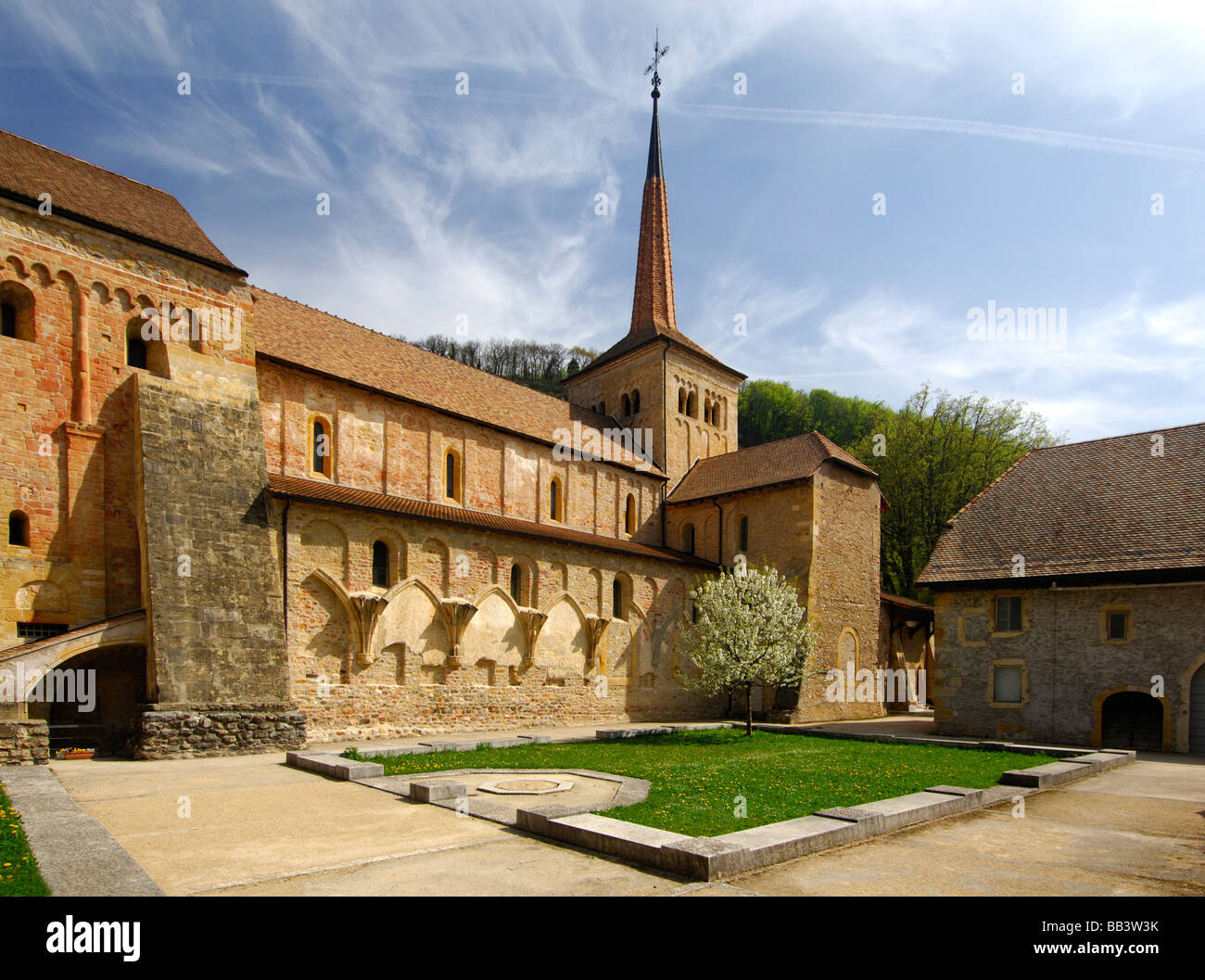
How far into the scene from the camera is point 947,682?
2395 cm

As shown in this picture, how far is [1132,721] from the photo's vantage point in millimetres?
20656

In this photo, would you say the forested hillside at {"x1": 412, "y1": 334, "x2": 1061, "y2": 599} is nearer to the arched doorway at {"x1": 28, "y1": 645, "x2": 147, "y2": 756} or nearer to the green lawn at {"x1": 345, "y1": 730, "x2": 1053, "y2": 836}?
the green lawn at {"x1": 345, "y1": 730, "x2": 1053, "y2": 836}

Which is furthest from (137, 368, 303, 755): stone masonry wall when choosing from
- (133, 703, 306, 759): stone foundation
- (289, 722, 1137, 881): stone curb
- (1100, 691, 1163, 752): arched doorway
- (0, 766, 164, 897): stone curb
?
(1100, 691, 1163, 752): arched doorway

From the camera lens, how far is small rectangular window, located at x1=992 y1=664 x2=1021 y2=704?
22547mm

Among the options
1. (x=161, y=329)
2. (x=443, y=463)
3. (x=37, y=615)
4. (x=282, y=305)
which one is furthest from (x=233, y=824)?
(x=282, y=305)

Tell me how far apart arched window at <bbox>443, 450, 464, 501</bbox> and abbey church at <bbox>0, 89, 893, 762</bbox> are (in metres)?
0.07

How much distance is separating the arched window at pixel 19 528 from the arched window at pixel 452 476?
41.5ft

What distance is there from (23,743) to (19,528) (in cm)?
510

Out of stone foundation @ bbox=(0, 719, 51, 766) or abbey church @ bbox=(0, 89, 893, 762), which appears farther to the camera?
abbey church @ bbox=(0, 89, 893, 762)

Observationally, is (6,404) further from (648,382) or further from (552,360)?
(552,360)

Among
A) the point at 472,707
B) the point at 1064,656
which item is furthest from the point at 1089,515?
the point at 472,707

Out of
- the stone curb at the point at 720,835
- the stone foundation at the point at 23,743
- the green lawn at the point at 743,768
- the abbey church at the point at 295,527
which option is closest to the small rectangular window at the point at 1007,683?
the green lawn at the point at 743,768

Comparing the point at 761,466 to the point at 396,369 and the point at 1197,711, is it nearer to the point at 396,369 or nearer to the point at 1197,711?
the point at 396,369

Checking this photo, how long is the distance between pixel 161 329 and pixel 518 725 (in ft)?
48.8
